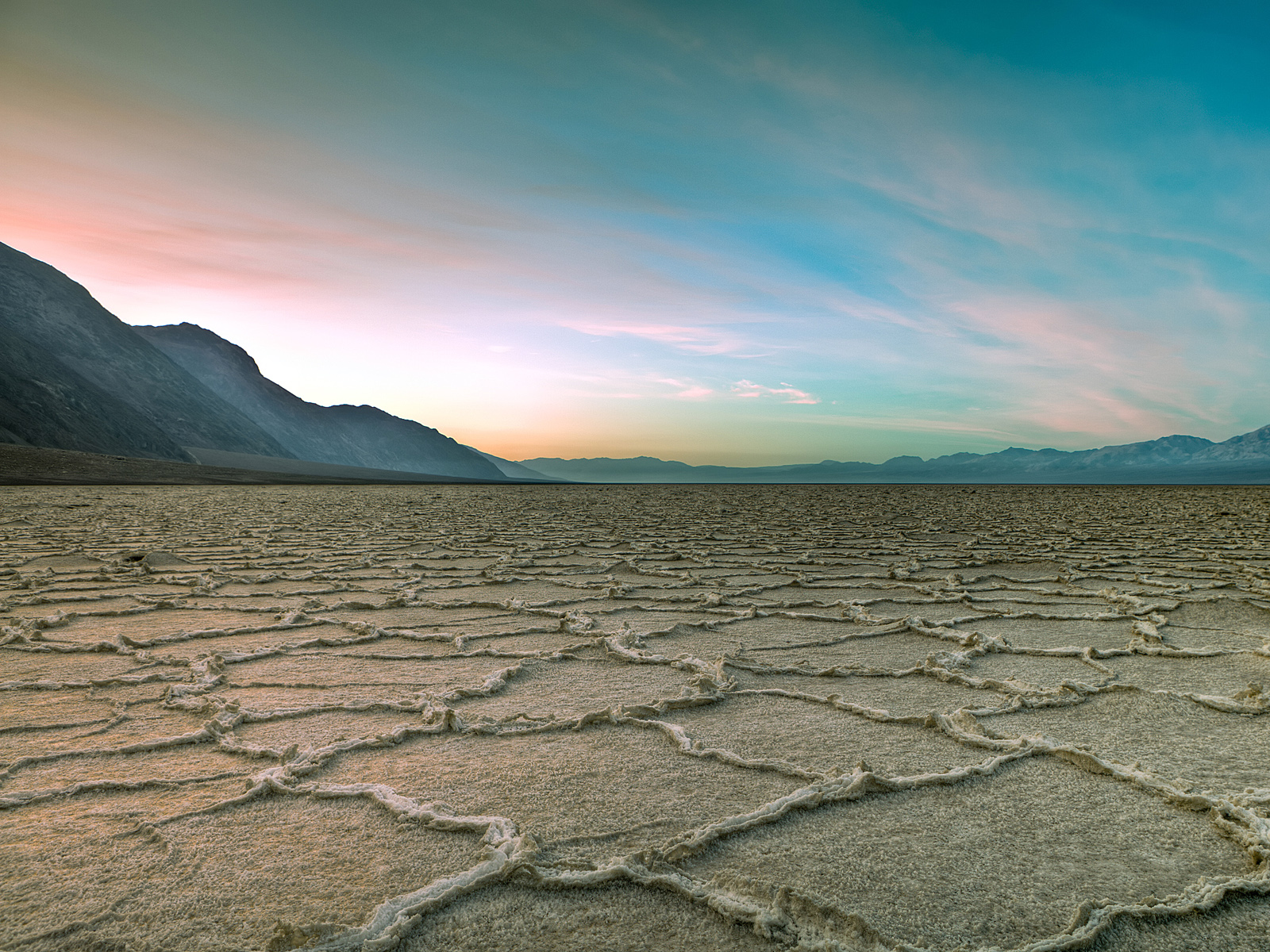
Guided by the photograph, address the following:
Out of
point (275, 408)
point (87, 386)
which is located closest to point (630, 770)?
point (87, 386)

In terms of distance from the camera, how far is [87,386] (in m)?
49.8

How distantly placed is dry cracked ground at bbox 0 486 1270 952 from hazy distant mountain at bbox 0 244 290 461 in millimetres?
46408

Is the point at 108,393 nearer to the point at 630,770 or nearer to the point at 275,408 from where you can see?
the point at 275,408

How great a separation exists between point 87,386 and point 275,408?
49.9 meters

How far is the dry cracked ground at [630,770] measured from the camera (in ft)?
3.77

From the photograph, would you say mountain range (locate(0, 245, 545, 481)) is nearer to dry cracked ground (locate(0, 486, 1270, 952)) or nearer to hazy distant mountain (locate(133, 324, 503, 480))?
hazy distant mountain (locate(133, 324, 503, 480))

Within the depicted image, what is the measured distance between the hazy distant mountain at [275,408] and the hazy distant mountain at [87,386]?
51.5 feet

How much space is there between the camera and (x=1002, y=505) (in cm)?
1556

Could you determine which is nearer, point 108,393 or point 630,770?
point 630,770

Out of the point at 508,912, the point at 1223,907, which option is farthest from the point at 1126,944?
the point at 508,912

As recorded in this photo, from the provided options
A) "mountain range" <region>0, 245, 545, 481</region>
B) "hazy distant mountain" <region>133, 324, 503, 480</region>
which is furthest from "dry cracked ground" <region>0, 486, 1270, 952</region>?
"hazy distant mountain" <region>133, 324, 503, 480</region>

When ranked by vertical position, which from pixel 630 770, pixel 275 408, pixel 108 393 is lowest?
pixel 630 770

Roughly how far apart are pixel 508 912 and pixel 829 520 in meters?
9.95

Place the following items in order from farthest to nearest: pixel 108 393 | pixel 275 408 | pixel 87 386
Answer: pixel 275 408
pixel 108 393
pixel 87 386
